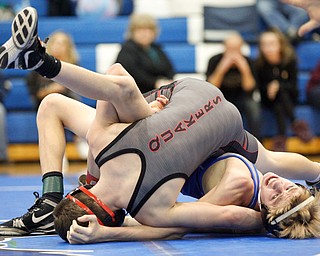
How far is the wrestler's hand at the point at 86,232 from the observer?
3758 millimetres

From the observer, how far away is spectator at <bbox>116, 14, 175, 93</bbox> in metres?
8.16

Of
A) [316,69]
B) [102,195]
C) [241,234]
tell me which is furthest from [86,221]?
[316,69]

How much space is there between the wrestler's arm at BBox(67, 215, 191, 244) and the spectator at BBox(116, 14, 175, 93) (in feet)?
13.9

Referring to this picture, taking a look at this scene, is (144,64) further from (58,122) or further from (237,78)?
(58,122)

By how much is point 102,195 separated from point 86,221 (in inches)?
6.2

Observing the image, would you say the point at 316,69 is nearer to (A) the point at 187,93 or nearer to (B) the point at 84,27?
(B) the point at 84,27

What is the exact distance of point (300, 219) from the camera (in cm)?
391

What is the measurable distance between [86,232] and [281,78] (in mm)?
5381

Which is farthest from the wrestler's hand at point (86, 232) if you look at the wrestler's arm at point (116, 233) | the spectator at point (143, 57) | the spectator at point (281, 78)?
the spectator at point (281, 78)

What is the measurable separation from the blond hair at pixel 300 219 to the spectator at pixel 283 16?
554 cm

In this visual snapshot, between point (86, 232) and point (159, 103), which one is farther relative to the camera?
point (159, 103)

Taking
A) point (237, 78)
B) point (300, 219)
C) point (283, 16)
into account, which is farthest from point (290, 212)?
point (283, 16)

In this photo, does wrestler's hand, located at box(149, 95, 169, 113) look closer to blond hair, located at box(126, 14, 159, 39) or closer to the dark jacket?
the dark jacket

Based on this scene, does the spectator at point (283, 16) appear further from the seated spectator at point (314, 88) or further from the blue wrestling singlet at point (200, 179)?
the blue wrestling singlet at point (200, 179)
